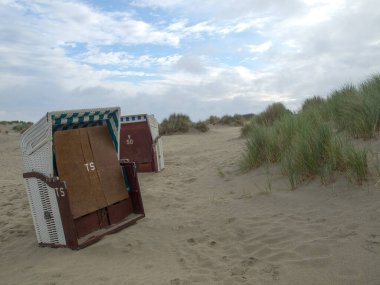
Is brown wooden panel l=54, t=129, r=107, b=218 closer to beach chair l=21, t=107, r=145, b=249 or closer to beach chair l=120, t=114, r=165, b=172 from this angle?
beach chair l=21, t=107, r=145, b=249

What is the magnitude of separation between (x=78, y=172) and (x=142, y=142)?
499 cm

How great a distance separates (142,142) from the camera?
34.3 feet

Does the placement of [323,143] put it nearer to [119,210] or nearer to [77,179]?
[119,210]

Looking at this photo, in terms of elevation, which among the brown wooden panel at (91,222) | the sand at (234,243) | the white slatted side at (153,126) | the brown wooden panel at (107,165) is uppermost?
the white slatted side at (153,126)

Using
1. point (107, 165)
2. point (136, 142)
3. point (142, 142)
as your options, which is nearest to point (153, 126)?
point (142, 142)

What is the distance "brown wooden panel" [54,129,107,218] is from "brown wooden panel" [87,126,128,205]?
0.09 m

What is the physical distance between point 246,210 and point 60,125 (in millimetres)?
2851

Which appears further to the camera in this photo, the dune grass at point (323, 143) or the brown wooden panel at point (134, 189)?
the brown wooden panel at point (134, 189)

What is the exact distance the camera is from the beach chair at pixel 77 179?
16.5 feet

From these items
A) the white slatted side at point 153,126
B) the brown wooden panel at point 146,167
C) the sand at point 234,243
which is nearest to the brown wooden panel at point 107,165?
the sand at point 234,243

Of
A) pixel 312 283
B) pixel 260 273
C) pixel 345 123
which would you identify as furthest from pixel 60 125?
pixel 345 123

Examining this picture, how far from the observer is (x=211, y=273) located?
13.2ft

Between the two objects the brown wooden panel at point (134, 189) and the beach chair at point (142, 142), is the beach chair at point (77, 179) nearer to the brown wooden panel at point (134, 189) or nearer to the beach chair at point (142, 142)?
the brown wooden panel at point (134, 189)

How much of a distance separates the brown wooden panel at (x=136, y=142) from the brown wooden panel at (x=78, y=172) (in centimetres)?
463
